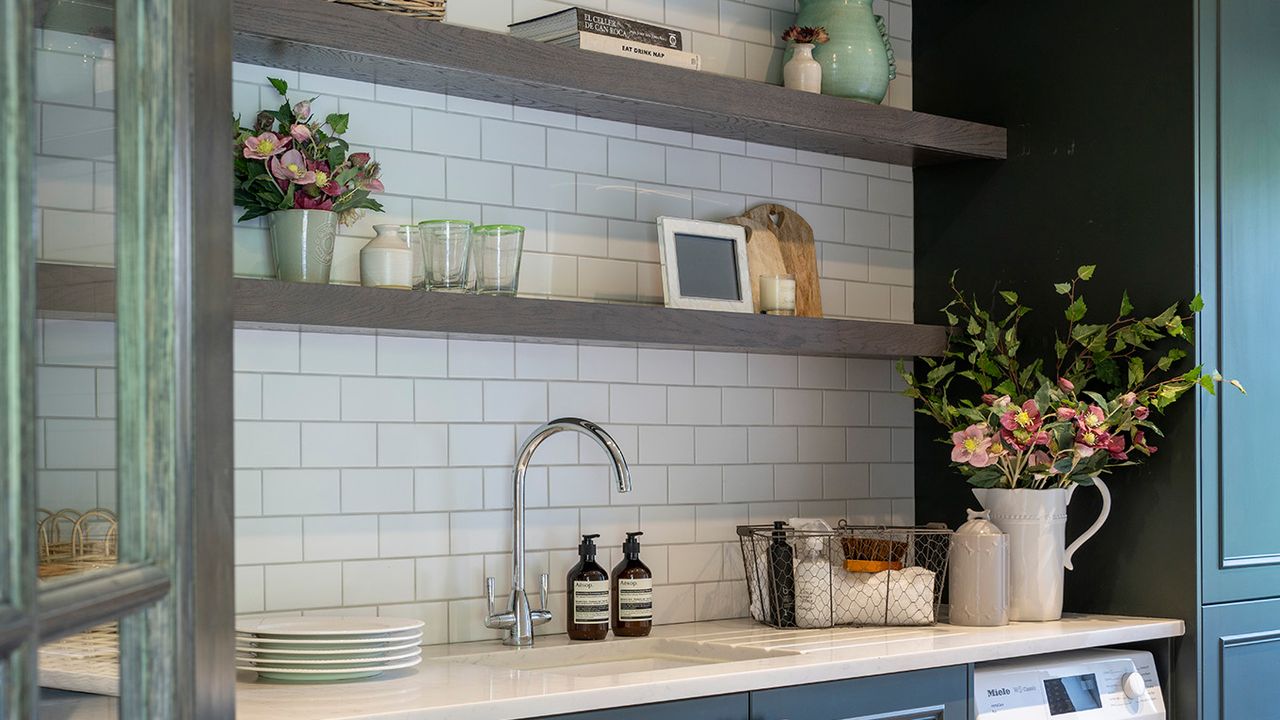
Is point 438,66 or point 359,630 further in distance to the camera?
point 438,66

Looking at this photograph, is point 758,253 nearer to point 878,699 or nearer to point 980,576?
point 980,576

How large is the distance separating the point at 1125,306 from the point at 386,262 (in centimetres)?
168

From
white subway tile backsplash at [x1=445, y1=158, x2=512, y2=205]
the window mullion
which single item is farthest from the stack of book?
the window mullion

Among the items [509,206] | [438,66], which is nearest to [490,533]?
[509,206]

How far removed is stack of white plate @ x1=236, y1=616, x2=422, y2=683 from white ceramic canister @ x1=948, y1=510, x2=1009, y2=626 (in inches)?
51.1

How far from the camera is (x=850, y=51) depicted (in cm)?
327

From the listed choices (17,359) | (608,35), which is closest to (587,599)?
(608,35)

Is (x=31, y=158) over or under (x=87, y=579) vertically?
over

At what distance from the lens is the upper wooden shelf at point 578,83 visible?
2.39 meters

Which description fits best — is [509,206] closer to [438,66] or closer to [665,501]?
[438,66]

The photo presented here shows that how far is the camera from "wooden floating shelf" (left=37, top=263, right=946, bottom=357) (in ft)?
7.66

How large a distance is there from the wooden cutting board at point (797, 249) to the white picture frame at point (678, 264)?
0.15 meters

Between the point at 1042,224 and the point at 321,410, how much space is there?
181 centimetres

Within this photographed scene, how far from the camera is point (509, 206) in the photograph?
292 cm
